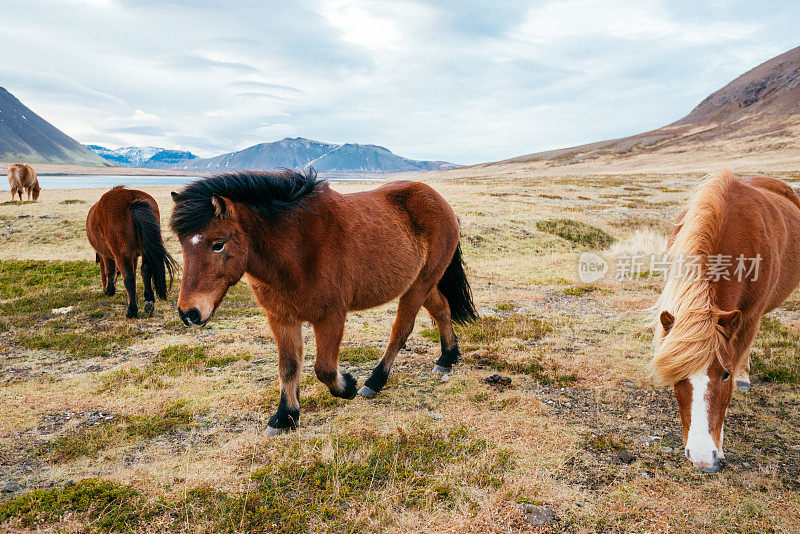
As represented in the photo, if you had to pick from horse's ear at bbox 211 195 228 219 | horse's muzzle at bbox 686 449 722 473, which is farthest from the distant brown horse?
horse's muzzle at bbox 686 449 722 473

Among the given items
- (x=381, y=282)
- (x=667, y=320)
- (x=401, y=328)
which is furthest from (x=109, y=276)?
(x=667, y=320)

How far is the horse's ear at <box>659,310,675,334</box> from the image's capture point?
12.9 ft

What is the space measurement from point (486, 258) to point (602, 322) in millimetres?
7907

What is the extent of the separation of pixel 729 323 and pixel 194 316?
481cm

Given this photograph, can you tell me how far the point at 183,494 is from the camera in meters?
3.68

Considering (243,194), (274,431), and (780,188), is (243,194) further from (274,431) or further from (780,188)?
(780,188)

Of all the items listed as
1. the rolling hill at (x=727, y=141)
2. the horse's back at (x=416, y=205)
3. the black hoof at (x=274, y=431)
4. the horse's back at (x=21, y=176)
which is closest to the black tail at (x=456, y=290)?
the horse's back at (x=416, y=205)

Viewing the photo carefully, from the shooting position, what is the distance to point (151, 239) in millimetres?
9320

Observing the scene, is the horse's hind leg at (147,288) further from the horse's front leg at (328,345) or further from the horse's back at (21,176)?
the horse's back at (21,176)

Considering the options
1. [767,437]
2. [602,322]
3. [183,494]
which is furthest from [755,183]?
[183,494]

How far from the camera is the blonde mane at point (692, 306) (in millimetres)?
3705

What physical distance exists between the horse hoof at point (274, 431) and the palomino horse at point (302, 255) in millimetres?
12

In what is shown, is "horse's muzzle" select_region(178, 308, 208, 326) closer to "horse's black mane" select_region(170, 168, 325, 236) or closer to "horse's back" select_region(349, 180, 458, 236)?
"horse's black mane" select_region(170, 168, 325, 236)

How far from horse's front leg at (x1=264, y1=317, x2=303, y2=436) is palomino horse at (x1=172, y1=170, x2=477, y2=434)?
0.5 inches
